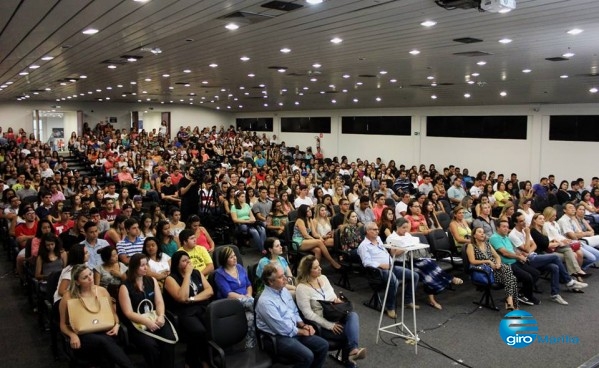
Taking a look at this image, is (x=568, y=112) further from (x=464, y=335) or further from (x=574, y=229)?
(x=464, y=335)

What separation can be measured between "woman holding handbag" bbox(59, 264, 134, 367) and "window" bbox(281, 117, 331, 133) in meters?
20.0

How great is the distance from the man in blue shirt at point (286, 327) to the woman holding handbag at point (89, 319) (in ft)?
3.69

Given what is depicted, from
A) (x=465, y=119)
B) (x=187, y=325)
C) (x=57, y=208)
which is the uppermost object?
(x=465, y=119)

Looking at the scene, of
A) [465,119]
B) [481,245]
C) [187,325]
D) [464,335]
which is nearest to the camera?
[187,325]

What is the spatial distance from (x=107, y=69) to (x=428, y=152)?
12211 millimetres

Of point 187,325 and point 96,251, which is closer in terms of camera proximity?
point 187,325

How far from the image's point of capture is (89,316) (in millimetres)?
4004

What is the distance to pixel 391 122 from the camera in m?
20.3

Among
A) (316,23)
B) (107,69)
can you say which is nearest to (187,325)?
(316,23)

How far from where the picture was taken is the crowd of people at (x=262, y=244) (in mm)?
4184

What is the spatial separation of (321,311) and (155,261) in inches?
77.8

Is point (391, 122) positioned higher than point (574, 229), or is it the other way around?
point (391, 122)

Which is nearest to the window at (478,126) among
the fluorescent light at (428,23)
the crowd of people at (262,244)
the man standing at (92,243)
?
the crowd of people at (262,244)

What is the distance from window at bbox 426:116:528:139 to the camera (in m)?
16.0
